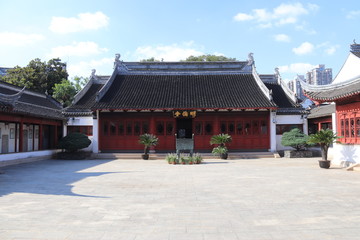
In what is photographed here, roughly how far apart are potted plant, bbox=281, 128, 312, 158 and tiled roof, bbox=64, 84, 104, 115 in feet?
43.7

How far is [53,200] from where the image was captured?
266 inches

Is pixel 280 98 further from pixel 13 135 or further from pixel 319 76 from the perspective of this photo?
pixel 319 76

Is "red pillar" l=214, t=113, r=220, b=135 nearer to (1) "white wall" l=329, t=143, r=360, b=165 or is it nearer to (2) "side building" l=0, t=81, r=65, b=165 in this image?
(1) "white wall" l=329, t=143, r=360, b=165

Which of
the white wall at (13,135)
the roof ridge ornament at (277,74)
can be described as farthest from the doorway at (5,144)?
the roof ridge ornament at (277,74)

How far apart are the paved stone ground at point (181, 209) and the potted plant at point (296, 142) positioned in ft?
28.2

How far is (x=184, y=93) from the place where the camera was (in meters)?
21.2

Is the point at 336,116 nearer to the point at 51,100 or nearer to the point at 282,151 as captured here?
the point at 282,151

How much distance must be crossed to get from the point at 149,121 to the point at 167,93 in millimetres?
2446

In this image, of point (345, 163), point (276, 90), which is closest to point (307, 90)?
point (345, 163)

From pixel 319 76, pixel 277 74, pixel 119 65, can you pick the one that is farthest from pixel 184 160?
pixel 319 76

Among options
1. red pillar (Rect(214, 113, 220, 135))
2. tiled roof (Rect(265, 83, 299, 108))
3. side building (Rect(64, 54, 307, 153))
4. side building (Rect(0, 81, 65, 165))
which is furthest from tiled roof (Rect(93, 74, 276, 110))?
side building (Rect(0, 81, 65, 165))

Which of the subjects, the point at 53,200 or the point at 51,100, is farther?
the point at 51,100

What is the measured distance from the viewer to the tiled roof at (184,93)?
19266 millimetres

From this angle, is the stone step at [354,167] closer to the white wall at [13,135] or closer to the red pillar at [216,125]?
the red pillar at [216,125]
